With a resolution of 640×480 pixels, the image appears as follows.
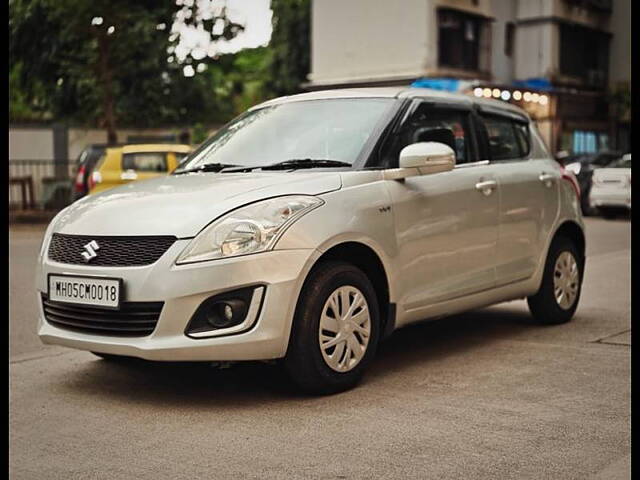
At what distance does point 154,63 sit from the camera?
2950 cm

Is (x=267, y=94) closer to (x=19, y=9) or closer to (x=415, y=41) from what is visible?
(x=415, y=41)

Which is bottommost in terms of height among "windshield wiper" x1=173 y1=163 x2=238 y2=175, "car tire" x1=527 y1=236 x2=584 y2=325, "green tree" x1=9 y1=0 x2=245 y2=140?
"car tire" x1=527 y1=236 x2=584 y2=325

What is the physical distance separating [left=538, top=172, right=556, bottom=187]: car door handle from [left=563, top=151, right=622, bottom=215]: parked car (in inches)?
692

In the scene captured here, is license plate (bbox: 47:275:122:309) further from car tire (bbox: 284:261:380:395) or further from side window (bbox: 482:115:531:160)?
side window (bbox: 482:115:531:160)

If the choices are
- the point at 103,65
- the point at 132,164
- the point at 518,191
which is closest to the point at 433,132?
the point at 518,191

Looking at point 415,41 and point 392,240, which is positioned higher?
point 415,41

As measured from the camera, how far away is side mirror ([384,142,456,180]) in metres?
6.02

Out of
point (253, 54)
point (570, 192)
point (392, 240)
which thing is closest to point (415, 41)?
point (570, 192)

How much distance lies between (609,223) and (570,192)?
1501cm

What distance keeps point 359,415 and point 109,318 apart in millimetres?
1375

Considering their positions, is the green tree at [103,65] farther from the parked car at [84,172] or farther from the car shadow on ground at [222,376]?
the car shadow on ground at [222,376]

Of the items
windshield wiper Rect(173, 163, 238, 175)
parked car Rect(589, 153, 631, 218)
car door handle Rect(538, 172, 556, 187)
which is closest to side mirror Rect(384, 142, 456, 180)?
windshield wiper Rect(173, 163, 238, 175)

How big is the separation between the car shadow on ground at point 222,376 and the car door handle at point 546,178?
1.10 metres

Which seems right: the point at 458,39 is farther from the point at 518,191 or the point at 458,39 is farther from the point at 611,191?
the point at 518,191
